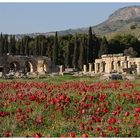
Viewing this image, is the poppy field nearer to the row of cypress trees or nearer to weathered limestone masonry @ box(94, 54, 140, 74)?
weathered limestone masonry @ box(94, 54, 140, 74)

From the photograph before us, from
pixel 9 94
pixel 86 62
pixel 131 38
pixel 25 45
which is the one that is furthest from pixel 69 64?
pixel 9 94

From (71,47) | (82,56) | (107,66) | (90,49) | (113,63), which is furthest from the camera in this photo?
(71,47)

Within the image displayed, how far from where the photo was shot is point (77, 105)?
11.5 metres

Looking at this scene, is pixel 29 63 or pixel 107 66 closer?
pixel 107 66

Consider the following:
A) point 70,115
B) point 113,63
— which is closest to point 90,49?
point 113,63

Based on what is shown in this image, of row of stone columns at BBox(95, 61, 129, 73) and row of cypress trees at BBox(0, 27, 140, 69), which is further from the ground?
row of cypress trees at BBox(0, 27, 140, 69)

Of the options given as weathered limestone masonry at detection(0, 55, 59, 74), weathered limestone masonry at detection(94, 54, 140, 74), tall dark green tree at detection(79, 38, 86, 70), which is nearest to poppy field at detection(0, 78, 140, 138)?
weathered limestone masonry at detection(0, 55, 59, 74)

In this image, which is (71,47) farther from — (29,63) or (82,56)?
(29,63)

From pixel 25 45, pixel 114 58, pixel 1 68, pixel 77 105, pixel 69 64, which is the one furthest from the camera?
pixel 25 45

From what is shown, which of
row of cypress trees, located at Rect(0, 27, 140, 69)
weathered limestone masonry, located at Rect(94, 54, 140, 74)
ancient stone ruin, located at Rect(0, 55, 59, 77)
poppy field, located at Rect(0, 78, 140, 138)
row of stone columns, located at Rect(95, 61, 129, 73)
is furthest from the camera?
row of cypress trees, located at Rect(0, 27, 140, 69)

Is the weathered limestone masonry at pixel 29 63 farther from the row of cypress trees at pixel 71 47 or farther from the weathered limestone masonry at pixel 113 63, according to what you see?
the weathered limestone masonry at pixel 113 63

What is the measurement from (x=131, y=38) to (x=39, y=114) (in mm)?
98227

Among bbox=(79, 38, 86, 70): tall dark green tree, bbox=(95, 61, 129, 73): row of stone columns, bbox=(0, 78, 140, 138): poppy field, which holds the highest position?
bbox=(0, 78, 140, 138): poppy field

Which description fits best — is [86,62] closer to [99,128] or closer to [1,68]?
[1,68]
